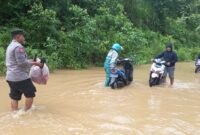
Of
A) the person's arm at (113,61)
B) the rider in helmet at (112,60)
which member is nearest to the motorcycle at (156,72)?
the rider in helmet at (112,60)

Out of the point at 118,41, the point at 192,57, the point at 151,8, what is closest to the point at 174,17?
the point at 151,8

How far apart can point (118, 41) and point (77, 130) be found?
1069cm

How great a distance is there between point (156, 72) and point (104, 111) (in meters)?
3.87

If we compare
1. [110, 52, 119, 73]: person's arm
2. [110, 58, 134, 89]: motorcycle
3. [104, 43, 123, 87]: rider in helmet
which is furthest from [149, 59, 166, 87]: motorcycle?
[110, 52, 119, 73]: person's arm

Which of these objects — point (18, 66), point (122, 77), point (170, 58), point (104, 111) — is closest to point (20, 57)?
point (18, 66)

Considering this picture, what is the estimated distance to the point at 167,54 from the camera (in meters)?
11.9

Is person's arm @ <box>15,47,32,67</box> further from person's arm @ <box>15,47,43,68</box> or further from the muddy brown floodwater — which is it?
the muddy brown floodwater

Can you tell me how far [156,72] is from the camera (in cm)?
1165

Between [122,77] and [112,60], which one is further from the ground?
[112,60]

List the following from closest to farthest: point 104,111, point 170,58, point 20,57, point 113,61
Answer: point 20,57
point 104,111
point 113,61
point 170,58

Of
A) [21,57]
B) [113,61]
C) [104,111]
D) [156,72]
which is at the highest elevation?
[21,57]

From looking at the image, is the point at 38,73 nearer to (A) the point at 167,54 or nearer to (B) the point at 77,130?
(B) the point at 77,130

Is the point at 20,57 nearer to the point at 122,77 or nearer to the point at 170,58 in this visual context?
the point at 122,77

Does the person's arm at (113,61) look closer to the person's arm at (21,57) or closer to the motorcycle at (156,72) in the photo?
the motorcycle at (156,72)
